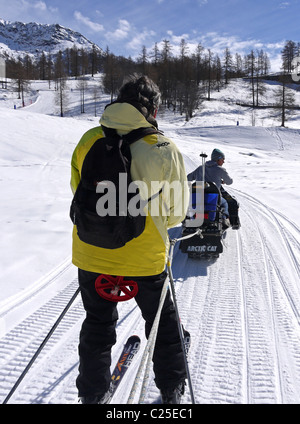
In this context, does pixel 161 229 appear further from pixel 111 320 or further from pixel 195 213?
pixel 195 213

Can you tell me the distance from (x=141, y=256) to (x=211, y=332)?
1.58 metres

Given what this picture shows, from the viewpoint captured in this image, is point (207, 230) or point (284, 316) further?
point (207, 230)

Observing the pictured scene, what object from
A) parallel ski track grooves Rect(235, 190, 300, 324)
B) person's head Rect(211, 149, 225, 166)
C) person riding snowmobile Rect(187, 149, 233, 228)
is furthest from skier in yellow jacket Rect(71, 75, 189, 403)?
person's head Rect(211, 149, 225, 166)

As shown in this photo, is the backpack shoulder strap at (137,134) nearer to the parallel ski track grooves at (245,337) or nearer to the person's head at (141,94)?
the person's head at (141,94)

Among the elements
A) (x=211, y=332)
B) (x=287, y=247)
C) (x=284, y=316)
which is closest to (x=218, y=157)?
(x=287, y=247)

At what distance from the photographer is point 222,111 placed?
43531mm

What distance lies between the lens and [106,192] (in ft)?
5.51

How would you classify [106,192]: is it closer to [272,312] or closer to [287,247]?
[272,312]

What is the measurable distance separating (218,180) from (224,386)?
3.60 m

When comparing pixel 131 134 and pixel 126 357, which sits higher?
pixel 131 134

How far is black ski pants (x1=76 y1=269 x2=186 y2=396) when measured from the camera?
6.18 ft

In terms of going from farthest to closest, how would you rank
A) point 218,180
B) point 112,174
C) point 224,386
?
point 218,180 → point 224,386 → point 112,174

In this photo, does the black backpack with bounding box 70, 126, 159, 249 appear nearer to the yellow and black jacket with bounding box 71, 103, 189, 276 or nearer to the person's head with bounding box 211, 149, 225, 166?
the yellow and black jacket with bounding box 71, 103, 189, 276
